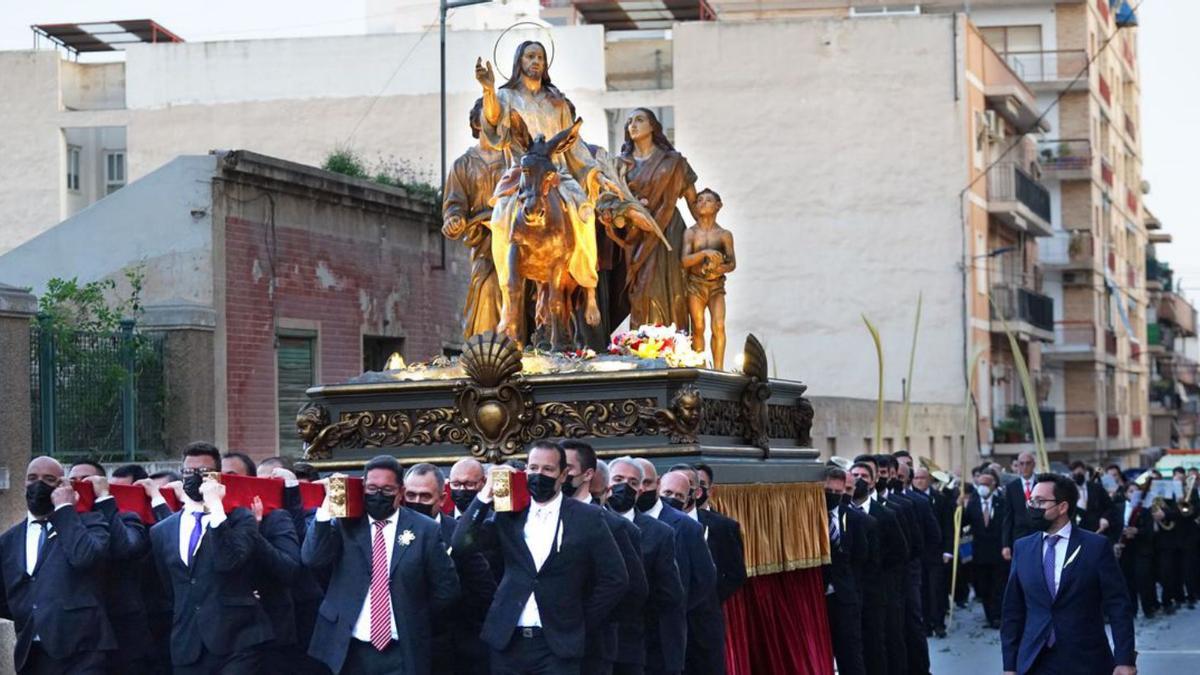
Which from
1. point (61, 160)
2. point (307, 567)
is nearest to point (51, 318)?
point (307, 567)

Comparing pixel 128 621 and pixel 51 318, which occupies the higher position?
pixel 51 318

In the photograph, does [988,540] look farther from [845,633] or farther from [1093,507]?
[845,633]

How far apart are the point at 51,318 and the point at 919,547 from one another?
25.4 ft

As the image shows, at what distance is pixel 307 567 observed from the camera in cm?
1083

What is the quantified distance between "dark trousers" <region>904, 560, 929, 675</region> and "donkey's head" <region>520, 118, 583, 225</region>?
5.61 meters

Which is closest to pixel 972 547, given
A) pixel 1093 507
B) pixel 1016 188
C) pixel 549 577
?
pixel 1093 507

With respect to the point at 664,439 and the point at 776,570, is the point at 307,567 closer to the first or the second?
the point at 664,439

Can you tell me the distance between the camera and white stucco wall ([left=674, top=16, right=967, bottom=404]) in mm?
43375

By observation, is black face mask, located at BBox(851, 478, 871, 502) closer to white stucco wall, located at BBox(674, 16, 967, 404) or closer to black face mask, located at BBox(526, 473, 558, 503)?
black face mask, located at BBox(526, 473, 558, 503)

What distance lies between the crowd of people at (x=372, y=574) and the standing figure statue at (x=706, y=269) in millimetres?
3352

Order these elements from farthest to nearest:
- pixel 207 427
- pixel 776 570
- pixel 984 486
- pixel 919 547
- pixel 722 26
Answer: pixel 722 26
pixel 984 486
pixel 207 427
pixel 919 547
pixel 776 570

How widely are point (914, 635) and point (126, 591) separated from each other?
8.29 metres

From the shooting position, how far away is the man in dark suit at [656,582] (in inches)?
444

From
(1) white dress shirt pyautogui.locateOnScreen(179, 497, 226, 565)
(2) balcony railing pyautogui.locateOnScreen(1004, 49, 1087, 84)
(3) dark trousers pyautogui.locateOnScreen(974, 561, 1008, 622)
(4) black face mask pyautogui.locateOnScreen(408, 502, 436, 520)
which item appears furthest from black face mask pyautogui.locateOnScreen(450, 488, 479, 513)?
(2) balcony railing pyautogui.locateOnScreen(1004, 49, 1087, 84)
